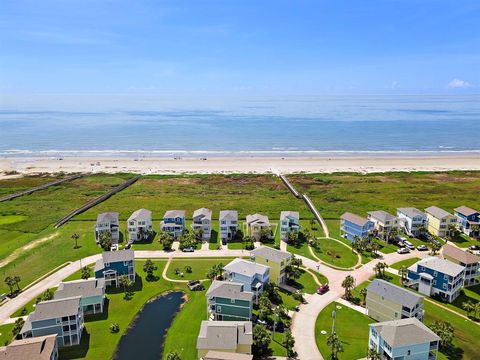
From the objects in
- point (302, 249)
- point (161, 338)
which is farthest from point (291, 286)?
point (161, 338)

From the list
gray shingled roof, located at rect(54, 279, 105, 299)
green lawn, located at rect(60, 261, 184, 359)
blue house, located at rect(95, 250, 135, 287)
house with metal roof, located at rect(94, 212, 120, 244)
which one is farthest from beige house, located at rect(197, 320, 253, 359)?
house with metal roof, located at rect(94, 212, 120, 244)

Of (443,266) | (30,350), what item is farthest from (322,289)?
(30,350)

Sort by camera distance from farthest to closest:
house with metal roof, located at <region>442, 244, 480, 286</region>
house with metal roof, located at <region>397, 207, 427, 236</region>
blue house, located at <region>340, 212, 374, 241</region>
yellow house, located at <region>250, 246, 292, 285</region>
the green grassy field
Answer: the green grassy field → house with metal roof, located at <region>397, 207, 427, 236</region> → blue house, located at <region>340, 212, 374, 241</region> → house with metal roof, located at <region>442, 244, 480, 286</region> → yellow house, located at <region>250, 246, 292, 285</region>

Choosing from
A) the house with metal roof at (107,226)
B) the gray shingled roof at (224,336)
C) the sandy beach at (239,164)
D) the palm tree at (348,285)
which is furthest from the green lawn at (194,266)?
the sandy beach at (239,164)

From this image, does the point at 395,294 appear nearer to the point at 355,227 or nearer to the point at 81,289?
the point at 355,227

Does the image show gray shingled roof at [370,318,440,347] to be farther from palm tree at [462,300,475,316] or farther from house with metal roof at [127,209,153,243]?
house with metal roof at [127,209,153,243]

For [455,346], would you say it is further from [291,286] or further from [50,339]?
[50,339]

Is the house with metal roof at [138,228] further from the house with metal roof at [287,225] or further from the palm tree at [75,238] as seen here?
the house with metal roof at [287,225]
